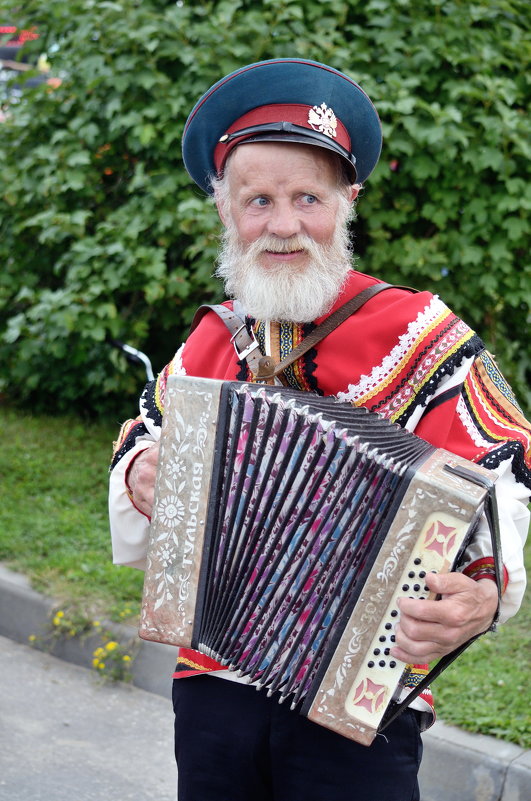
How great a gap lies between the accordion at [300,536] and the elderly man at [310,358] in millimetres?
122

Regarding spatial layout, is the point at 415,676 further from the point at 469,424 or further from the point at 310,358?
the point at 310,358

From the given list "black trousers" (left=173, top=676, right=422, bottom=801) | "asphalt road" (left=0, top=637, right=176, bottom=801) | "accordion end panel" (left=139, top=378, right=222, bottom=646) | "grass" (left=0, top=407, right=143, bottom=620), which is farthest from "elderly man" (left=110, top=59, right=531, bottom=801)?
"grass" (left=0, top=407, right=143, bottom=620)

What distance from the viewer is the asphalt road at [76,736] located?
3268 mm

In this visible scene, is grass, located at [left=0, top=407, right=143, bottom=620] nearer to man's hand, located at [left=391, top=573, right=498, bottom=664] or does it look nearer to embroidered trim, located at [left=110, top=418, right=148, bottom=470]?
embroidered trim, located at [left=110, top=418, right=148, bottom=470]

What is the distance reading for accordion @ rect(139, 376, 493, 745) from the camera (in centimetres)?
161

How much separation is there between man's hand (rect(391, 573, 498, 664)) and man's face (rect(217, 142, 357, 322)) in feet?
1.93

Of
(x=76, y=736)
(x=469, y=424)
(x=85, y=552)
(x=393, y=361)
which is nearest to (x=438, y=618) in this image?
(x=469, y=424)

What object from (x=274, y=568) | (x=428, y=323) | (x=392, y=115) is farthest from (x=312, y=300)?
(x=392, y=115)

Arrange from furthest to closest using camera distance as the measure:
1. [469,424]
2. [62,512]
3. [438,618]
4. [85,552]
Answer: [62,512] < [85,552] < [469,424] < [438,618]

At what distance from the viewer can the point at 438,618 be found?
159 cm

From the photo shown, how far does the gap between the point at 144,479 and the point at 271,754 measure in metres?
0.56

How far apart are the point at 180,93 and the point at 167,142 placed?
24 cm

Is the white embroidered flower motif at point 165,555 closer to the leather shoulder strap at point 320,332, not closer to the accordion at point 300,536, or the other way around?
the accordion at point 300,536

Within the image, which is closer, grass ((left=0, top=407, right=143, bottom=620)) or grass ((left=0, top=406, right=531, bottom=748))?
grass ((left=0, top=406, right=531, bottom=748))
